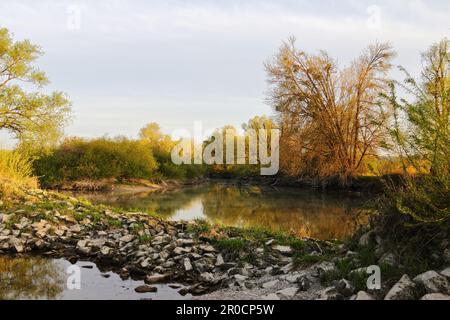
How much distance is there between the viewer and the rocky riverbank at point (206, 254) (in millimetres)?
5277

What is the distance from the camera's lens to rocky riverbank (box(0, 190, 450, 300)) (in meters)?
5.28

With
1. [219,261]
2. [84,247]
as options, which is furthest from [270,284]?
[84,247]

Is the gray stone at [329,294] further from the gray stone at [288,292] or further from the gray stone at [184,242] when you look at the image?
the gray stone at [184,242]

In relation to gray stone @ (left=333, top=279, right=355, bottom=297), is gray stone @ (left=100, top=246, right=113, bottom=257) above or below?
below

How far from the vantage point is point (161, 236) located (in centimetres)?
874

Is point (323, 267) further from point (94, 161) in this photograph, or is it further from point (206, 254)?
point (94, 161)

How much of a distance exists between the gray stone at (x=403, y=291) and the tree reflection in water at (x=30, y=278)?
4.74 metres

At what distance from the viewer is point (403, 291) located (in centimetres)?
463

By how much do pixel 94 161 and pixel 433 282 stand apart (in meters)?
29.1

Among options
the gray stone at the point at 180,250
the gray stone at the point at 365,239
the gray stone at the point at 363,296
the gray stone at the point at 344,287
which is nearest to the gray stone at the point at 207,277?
the gray stone at the point at 180,250

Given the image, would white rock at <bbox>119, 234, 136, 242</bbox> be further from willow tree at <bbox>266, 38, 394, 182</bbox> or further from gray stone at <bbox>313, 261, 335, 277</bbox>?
willow tree at <bbox>266, 38, 394, 182</bbox>

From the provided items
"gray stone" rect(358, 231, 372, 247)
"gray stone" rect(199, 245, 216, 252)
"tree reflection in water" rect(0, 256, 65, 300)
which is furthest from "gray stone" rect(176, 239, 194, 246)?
"gray stone" rect(358, 231, 372, 247)

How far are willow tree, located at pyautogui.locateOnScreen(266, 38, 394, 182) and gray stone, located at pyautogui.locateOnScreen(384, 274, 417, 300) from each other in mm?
22675
